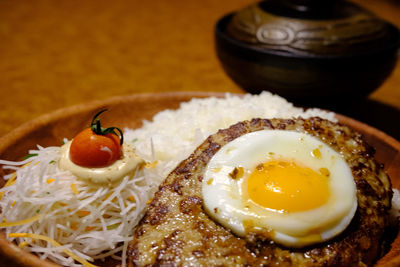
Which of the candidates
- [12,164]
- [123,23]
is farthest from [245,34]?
[123,23]

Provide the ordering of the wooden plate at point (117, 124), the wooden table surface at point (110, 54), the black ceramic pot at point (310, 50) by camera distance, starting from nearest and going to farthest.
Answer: the wooden plate at point (117, 124) < the black ceramic pot at point (310, 50) < the wooden table surface at point (110, 54)

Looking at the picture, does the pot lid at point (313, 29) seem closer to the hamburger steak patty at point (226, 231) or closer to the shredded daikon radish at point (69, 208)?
the hamburger steak patty at point (226, 231)

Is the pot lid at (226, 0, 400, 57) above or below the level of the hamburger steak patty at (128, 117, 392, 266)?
above

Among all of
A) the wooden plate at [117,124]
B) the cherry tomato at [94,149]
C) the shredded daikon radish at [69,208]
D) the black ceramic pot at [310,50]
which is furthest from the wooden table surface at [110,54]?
the cherry tomato at [94,149]

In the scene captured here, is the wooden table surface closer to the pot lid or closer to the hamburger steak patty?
the pot lid

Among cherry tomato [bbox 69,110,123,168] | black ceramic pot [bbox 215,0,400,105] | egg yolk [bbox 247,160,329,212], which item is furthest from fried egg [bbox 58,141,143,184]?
black ceramic pot [bbox 215,0,400,105]

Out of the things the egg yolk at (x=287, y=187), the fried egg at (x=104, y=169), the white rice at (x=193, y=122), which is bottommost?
the white rice at (x=193, y=122)

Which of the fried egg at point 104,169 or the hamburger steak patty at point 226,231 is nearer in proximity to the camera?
the hamburger steak patty at point 226,231
